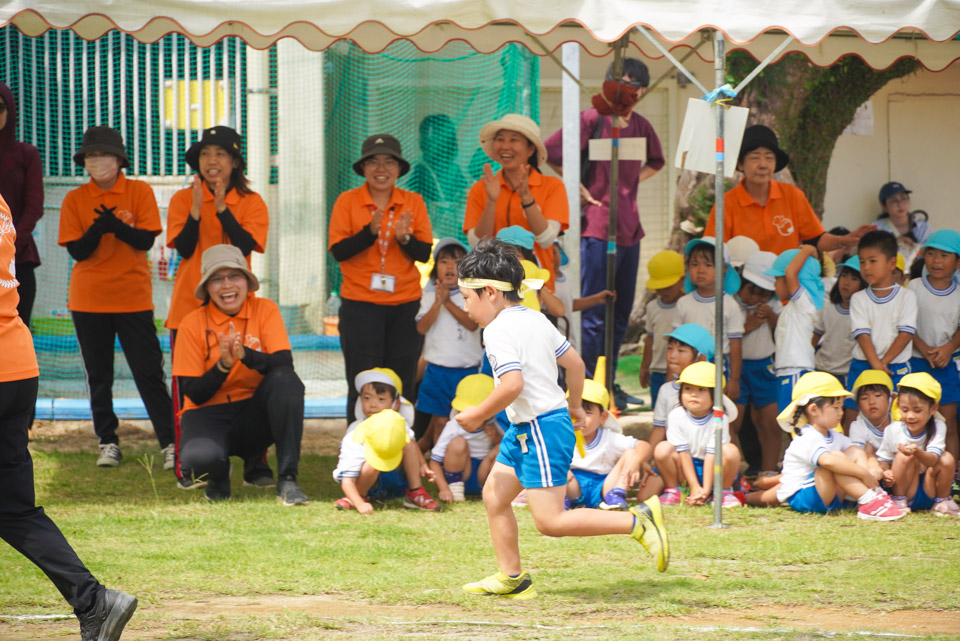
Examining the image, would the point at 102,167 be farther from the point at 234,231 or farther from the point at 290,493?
the point at 290,493

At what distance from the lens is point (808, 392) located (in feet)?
19.6

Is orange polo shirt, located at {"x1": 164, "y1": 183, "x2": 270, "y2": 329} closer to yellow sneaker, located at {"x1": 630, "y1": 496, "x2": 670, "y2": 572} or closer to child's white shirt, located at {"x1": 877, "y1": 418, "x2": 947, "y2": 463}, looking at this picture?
yellow sneaker, located at {"x1": 630, "y1": 496, "x2": 670, "y2": 572}

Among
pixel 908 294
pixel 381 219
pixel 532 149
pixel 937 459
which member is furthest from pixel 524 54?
pixel 937 459

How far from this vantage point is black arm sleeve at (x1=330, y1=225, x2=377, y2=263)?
6.58m

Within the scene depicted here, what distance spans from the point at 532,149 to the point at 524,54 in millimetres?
2641

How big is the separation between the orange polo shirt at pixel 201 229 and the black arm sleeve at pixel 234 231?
7cm

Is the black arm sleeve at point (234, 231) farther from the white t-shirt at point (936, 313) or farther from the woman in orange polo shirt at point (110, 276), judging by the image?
→ the white t-shirt at point (936, 313)

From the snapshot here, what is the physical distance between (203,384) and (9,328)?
254cm

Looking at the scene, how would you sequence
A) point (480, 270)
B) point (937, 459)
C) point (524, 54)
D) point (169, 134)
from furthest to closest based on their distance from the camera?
point (169, 134) → point (524, 54) → point (937, 459) → point (480, 270)

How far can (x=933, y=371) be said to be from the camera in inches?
261

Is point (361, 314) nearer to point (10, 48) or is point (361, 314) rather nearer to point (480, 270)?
point (480, 270)

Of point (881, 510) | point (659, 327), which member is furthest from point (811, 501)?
point (659, 327)

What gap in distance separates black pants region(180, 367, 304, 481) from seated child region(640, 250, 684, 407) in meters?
2.24

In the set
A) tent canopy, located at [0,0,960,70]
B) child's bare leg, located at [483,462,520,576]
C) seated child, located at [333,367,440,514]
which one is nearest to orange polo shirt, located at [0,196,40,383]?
child's bare leg, located at [483,462,520,576]
